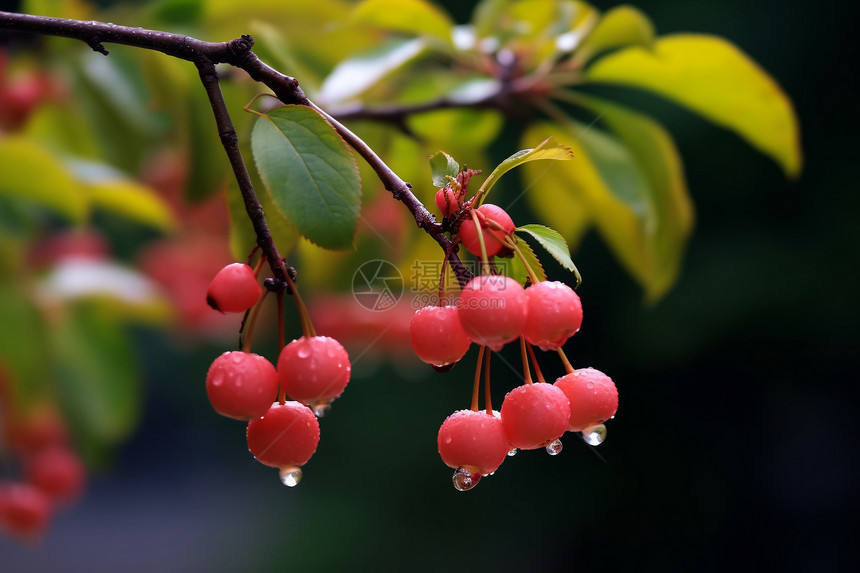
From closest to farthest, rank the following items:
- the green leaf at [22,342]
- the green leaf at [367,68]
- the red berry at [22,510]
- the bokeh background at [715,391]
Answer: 1. the green leaf at [367,68]
2. the green leaf at [22,342]
3. the red berry at [22,510]
4. the bokeh background at [715,391]

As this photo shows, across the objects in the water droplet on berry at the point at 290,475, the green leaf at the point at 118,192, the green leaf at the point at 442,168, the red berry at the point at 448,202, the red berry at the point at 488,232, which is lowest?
the water droplet on berry at the point at 290,475

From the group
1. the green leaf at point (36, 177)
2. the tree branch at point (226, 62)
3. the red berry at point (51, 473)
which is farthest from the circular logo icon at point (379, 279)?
the red berry at point (51, 473)

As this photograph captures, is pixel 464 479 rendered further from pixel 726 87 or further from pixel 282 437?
pixel 726 87

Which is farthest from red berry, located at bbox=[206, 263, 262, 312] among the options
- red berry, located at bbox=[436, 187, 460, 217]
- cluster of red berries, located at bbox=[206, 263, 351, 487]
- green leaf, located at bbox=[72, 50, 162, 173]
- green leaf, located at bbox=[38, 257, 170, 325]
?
green leaf, located at bbox=[38, 257, 170, 325]

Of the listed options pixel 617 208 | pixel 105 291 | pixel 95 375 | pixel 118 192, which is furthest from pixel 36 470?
pixel 617 208

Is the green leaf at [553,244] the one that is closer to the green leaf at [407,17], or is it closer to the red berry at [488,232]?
the red berry at [488,232]

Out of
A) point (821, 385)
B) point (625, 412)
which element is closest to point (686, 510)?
point (625, 412)
